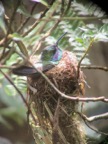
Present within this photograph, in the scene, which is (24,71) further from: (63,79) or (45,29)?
(45,29)

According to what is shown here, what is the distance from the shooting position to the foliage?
88 centimetres

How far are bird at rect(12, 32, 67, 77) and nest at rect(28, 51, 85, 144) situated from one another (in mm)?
36

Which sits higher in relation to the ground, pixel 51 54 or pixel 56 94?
pixel 51 54

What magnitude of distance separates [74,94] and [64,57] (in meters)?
0.12

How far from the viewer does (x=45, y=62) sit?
3.36 feet

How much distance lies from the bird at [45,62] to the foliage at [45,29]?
0.10 feet

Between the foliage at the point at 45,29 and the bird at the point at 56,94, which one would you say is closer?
the foliage at the point at 45,29

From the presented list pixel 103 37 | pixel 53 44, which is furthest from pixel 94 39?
pixel 53 44

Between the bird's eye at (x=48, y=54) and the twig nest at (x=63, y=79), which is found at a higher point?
the bird's eye at (x=48, y=54)

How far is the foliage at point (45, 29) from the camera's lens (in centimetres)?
88

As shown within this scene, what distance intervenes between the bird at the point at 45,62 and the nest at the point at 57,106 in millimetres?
36

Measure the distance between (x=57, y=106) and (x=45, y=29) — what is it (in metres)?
0.28

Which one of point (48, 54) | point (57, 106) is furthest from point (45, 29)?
point (57, 106)

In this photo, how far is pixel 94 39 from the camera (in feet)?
3.26
